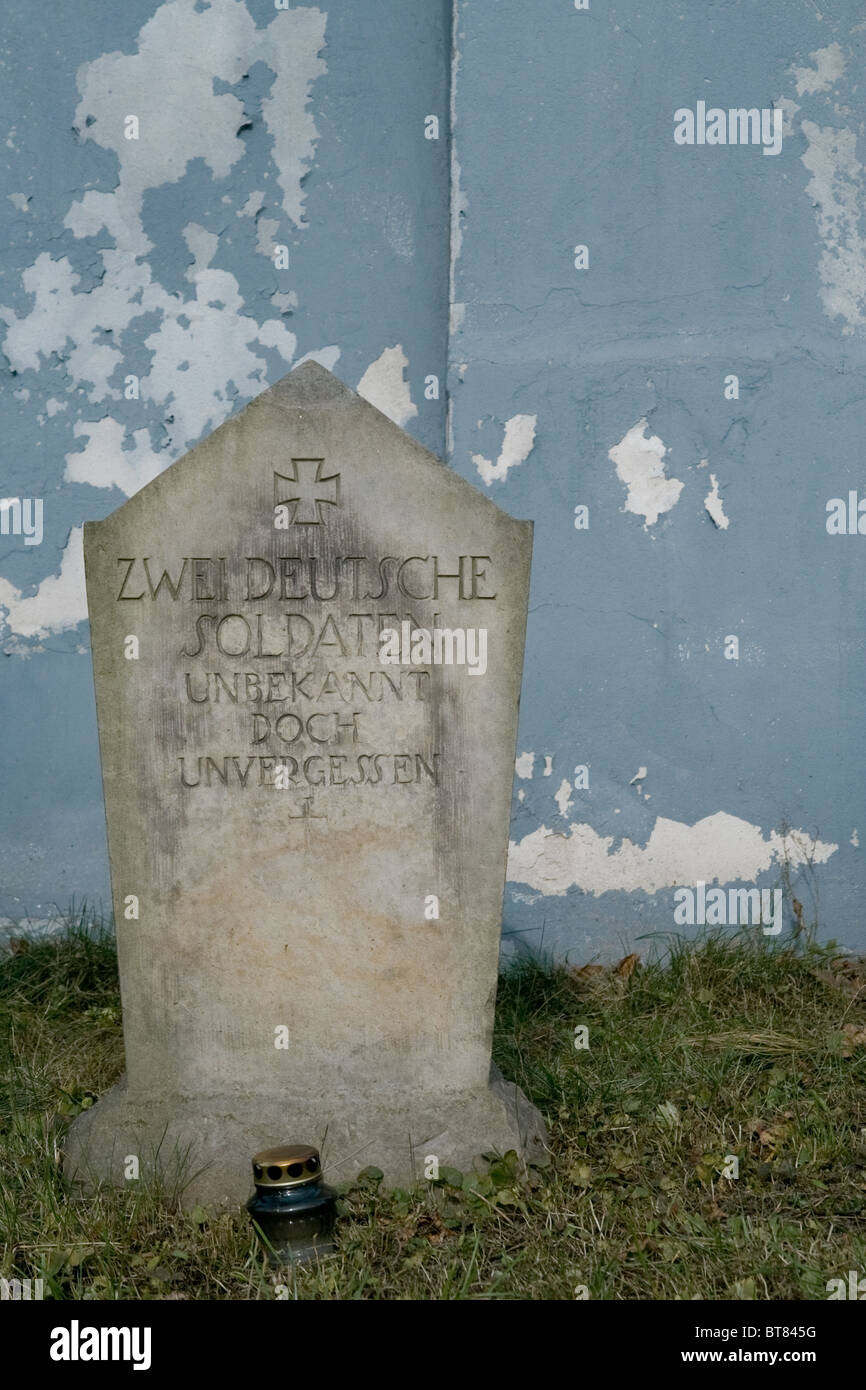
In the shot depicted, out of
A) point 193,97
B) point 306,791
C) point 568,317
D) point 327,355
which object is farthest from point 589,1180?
point 193,97

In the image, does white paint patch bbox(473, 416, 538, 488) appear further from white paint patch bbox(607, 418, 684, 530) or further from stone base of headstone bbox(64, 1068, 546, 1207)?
stone base of headstone bbox(64, 1068, 546, 1207)

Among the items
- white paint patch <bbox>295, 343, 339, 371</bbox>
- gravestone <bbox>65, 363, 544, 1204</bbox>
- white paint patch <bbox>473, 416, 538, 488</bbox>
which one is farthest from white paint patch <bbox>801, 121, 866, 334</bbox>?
gravestone <bbox>65, 363, 544, 1204</bbox>

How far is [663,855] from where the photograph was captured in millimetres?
4188

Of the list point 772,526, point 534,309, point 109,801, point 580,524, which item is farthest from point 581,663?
point 109,801

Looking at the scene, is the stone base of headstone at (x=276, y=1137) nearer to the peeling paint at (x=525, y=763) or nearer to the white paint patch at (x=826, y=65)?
the peeling paint at (x=525, y=763)

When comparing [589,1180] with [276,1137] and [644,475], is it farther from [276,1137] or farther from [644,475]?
[644,475]

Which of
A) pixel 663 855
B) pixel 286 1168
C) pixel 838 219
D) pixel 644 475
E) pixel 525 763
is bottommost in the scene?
pixel 286 1168

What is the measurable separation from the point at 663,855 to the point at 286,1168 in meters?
2.07

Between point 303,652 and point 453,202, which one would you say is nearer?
point 303,652

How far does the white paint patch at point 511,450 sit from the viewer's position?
4.10 meters

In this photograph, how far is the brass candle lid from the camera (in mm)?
2471

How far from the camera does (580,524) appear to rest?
162 inches

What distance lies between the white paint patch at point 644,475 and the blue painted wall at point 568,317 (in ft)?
0.03

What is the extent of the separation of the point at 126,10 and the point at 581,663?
284cm
